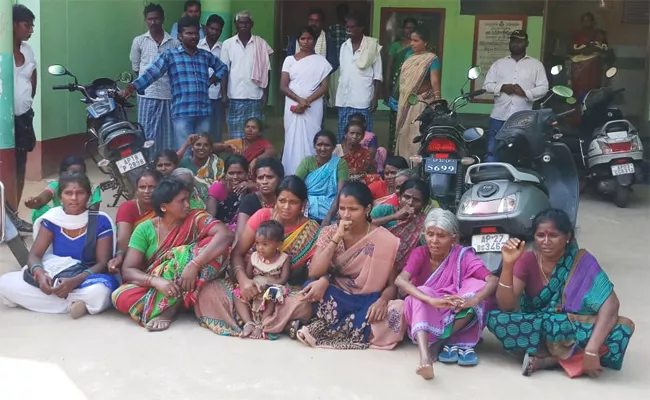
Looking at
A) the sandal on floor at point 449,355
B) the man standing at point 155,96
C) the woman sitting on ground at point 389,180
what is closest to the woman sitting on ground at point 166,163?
the woman sitting on ground at point 389,180

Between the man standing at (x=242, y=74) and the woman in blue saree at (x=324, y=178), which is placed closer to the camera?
the woman in blue saree at (x=324, y=178)

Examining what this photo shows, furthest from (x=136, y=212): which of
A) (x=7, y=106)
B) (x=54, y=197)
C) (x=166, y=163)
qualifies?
(x=7, y=106)

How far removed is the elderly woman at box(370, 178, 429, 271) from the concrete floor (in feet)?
2.36

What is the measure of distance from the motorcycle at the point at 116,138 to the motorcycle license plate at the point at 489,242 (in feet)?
9.48

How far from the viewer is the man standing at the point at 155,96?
25.9 feet

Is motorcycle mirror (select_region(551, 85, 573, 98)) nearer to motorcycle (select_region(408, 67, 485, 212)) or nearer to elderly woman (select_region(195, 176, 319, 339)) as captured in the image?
motorcycle (select_region(408, 67, 485, 212))

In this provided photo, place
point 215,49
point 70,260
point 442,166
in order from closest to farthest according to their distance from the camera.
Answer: point 70,260 < point 442,166 < point 215,49

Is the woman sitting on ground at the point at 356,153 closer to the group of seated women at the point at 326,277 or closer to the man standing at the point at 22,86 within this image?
the group of seated women at the point at 326,277

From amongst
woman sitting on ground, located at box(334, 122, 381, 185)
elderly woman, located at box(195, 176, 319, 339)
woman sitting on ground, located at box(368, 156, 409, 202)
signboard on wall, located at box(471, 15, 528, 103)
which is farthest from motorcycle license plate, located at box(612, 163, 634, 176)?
elderly woman, located at box(195, 176, 319, 339)

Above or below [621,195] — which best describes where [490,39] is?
above

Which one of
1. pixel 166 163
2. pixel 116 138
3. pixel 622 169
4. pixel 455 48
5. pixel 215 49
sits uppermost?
pixel 455 48

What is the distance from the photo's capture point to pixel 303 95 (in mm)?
7371

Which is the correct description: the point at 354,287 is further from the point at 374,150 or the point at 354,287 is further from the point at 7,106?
the point at 7,106

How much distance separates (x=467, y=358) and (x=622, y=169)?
449cm
